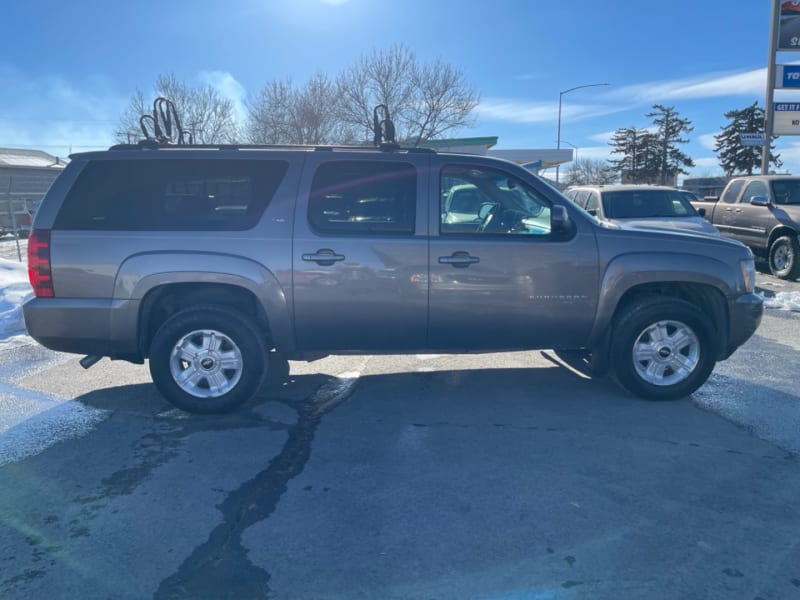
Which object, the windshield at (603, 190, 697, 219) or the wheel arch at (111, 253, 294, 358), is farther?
the windshield at (603, 190, 697, 219)

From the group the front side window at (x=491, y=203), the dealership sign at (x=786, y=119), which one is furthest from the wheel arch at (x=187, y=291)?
the dealership sign at (x=786, y=119)

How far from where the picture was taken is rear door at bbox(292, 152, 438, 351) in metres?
4.65

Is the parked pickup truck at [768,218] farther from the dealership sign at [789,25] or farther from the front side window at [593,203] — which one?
the dealership sign at [789,25]

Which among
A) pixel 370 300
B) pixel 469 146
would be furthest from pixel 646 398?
pixel 469 146

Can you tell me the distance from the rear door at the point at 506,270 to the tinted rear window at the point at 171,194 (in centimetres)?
138

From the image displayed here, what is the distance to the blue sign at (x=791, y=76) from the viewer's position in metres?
16.3

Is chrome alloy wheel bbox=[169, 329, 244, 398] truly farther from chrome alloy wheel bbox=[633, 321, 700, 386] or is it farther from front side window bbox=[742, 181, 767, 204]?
front side window bbox=[742, 181, 767, 204]

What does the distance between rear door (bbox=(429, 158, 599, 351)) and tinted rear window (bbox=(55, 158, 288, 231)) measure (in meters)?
1.38

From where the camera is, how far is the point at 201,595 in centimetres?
264

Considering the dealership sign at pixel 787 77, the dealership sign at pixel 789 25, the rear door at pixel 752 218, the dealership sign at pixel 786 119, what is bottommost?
the rear door at pixel 752 218

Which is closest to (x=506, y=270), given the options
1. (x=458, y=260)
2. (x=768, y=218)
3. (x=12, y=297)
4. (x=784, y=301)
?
(x=458, y=260)

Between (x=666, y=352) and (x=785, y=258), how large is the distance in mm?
8270

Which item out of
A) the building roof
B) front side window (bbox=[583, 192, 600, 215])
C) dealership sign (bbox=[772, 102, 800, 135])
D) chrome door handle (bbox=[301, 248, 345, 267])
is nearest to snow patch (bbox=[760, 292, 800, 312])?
front side window (bbox=[583, 192, 600, 215])

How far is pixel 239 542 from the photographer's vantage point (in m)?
3.04
